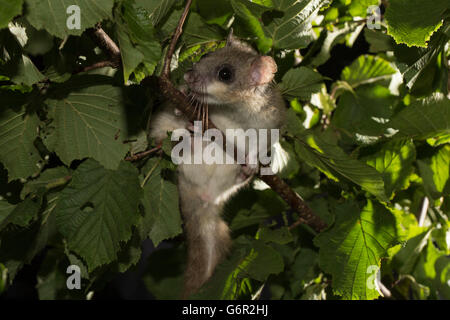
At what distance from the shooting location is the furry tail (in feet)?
6.26

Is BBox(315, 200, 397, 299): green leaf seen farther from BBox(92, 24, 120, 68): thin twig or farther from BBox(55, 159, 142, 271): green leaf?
BBox(92, 24, 120, 68): thin twig

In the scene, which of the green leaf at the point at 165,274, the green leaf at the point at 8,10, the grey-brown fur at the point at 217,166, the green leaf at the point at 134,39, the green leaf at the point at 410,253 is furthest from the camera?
the green leaf at the point at 165,274

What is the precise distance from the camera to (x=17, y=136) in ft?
3.70

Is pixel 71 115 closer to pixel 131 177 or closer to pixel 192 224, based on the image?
pixel 131 177

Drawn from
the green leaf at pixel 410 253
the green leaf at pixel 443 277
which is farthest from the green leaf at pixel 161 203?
the green leaf at pixel 443 277

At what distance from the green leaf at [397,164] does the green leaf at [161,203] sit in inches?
27.0

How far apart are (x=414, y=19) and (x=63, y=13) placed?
2.48ft

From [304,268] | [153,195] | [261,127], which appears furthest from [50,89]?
[304,268]

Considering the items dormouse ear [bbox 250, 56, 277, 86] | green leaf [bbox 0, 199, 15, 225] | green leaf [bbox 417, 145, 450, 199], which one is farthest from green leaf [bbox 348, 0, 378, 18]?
green leaf [bbox 0, 199, 15, 225]

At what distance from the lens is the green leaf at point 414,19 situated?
3.21 feet

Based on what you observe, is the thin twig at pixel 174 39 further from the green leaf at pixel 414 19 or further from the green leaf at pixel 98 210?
the green leaf at pixel 414 19

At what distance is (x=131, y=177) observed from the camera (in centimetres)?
118

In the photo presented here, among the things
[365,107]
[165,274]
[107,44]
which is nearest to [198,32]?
[107,44]

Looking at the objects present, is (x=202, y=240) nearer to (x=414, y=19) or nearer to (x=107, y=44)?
(x=107, y=44)
